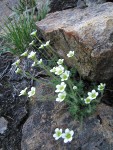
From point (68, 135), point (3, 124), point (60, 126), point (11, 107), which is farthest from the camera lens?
point (11, 107)

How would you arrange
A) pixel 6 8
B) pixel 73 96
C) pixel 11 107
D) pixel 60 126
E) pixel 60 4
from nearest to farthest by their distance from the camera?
pixel 73 96 < pixel 60 126 < pixel 11 107 < pixel 60 4 < pixel 6 8

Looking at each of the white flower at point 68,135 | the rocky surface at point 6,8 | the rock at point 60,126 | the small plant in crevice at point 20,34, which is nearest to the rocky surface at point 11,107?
the rock at point 60,126

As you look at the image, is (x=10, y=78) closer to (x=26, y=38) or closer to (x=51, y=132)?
(x=26, y=38)

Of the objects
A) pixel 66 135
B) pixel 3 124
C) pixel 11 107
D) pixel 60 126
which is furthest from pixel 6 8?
pixel 66 135

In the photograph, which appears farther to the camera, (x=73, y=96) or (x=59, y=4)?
(x=59, y=4)

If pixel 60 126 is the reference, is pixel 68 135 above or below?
above

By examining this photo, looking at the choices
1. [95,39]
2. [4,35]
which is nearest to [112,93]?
[95,39]

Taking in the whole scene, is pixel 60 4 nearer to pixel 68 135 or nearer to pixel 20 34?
pixel 20 34
